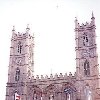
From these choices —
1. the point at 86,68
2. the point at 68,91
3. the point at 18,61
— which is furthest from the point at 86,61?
the point at 18,61

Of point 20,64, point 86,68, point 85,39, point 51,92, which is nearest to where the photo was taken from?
point 51,92

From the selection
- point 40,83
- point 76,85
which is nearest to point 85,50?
point 76,85

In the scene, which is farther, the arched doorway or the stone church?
the arched doorway

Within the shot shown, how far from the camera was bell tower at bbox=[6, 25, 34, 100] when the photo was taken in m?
56.2

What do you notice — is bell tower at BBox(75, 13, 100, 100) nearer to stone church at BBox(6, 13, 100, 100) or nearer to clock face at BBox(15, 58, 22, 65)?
stone church at BBox(6, 13, 100, 100)

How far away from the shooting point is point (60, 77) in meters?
54.1

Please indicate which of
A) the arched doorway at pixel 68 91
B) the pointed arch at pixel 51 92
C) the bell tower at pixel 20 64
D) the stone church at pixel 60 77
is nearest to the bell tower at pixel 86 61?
the stone church at pixel 60 77

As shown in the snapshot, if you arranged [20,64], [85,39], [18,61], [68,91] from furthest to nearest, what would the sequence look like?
[18,61]
[20,64]
[85,39]
[68,91]

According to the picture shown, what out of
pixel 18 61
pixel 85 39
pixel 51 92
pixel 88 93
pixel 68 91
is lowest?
pixel 88 93

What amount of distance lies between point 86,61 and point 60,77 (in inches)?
231

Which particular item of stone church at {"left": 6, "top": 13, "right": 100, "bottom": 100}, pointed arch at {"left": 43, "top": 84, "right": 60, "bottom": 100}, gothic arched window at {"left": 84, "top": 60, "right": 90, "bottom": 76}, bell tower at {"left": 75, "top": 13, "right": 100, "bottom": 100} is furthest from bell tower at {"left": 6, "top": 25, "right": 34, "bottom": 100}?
gothic arched window at {"left": 84, "top": 60, "right": 90, "bottom": 76}

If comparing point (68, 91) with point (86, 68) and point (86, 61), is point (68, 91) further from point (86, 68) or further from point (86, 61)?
point (86, 61)

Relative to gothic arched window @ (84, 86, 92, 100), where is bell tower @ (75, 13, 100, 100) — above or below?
above

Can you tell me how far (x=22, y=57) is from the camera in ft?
195
